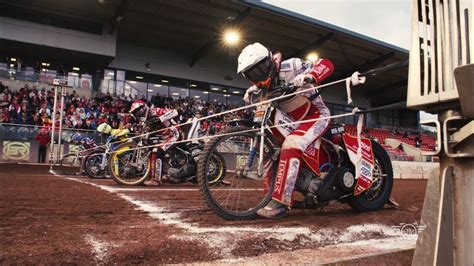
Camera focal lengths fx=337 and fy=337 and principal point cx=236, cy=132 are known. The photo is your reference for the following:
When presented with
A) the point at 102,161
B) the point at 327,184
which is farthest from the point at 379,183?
the point at 102,161

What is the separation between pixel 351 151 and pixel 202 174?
179 cm

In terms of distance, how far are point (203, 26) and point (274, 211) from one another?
65.4 feet

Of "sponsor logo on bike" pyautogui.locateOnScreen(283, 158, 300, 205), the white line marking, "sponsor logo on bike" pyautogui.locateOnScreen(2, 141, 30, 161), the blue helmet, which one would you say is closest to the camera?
the white line marking

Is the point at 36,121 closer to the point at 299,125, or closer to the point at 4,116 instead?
the point at 4,116

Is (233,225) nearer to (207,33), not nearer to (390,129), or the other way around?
(207,33)

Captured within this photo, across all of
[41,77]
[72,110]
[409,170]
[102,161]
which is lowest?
[409,170]

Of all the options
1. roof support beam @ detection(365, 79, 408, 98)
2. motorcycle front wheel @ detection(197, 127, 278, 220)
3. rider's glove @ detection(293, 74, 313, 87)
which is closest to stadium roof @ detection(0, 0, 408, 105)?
roof support beam @ detection(365, 79, 408, 98)

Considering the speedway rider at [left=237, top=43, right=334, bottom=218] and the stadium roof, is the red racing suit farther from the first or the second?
the stadium roof

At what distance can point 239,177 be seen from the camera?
381 centimetres

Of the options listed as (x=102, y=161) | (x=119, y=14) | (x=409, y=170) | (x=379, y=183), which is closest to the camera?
(x=379, y=183)

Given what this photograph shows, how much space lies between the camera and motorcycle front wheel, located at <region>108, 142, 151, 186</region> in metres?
7.27

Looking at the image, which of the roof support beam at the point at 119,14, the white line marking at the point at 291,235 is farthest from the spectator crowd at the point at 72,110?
the white line marking at the point at 291,235

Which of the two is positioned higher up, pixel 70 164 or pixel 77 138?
pixel 77 138

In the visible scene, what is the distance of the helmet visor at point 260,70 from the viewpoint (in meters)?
3.62
